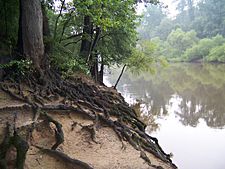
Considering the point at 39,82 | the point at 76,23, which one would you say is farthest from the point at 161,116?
the point at 39,82

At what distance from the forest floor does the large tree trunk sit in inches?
46.1

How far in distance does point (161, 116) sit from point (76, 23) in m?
6.55

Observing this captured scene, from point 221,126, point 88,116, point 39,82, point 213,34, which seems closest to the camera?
point 88,116

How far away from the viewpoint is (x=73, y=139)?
18.5 feet

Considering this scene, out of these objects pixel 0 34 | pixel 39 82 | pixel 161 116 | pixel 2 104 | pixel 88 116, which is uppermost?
pixel 161 116

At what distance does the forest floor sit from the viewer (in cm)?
470

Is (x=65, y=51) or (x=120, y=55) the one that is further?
(x=120, y=55)

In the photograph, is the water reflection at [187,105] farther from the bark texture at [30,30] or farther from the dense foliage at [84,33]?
the bark texture at [30,30]

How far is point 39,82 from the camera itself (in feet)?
25.7

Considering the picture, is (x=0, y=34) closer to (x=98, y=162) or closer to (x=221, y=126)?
(x=98, y=162)

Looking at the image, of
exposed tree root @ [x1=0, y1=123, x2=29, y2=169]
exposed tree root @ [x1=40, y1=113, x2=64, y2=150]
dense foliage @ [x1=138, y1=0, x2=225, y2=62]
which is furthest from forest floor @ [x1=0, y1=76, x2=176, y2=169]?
dense foliage @ [x1=138, y1=0, x2=225, y2=62]

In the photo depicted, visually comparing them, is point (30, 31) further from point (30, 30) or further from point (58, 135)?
point (58, 135)

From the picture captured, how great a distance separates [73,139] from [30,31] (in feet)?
12.6

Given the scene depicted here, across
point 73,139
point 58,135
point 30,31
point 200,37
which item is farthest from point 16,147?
point 200,37
